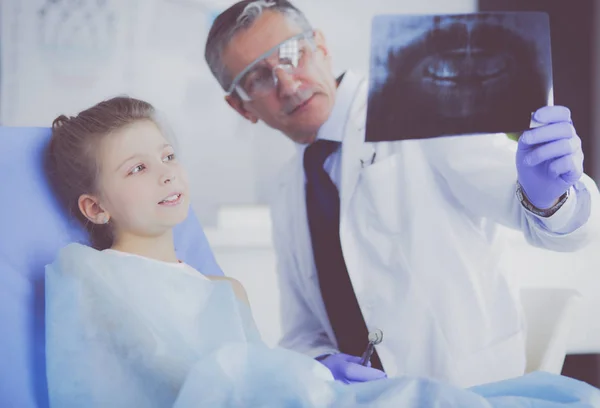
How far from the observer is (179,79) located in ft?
3.41

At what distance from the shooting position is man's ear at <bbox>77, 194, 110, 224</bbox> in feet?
2.72

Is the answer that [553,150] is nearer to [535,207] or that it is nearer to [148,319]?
[535,207]

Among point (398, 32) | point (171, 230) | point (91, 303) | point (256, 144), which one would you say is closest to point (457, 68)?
point (398, 32)

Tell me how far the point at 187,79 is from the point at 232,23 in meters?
0.12

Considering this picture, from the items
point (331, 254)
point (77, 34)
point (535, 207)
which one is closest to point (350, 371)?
point (331, 254)

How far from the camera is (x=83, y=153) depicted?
83cm

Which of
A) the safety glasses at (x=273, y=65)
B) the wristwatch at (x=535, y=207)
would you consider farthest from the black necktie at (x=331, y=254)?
the wristwatch at (x=535, y=207)

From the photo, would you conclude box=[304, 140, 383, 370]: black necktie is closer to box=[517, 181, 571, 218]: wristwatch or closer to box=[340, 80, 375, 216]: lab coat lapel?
box=[340, 80, 375, 216]: lab coat lapel

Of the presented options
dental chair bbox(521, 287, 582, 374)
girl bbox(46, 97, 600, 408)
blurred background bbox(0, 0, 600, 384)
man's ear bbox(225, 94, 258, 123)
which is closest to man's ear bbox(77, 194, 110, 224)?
girl bbox(46, 97, 600, 408)

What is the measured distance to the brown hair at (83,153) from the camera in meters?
0.83

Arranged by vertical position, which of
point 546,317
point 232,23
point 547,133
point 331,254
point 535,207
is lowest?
point 546,317

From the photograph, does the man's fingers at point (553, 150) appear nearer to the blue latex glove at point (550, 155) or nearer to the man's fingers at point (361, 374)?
the blue latex glove at point (550, 155)

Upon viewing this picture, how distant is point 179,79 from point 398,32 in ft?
1.25

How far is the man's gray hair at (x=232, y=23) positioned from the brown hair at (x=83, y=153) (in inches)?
7.8
